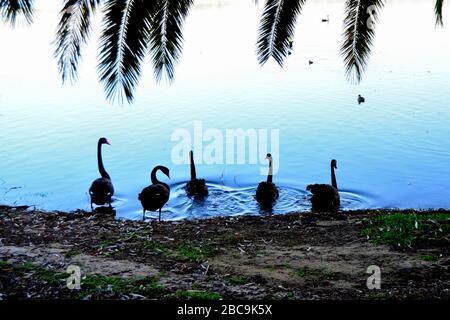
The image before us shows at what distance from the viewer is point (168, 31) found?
4.32 meters

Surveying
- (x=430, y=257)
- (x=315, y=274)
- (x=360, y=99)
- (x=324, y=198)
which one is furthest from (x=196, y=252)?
(x=360, y=99)

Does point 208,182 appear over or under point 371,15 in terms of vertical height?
under

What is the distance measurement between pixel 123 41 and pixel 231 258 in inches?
143

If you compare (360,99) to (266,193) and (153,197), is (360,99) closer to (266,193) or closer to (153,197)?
(266,193)

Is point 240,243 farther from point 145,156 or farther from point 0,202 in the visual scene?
point 145,156

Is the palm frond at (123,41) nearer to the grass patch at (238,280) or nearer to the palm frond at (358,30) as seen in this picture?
the palm frond at (358,30)

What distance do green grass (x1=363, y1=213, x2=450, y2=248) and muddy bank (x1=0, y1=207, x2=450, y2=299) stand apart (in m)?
0.01

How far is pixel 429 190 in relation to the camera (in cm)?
1265

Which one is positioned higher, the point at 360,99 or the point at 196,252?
the point at 360,99

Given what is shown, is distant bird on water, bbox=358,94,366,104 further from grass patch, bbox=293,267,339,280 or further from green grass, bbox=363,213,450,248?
grass patch, bbox=293,267,339,280

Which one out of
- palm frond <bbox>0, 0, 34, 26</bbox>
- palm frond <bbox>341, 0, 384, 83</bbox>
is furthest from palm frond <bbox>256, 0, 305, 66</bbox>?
palm frond <bbox>0, 0, 34, 26</bbox>

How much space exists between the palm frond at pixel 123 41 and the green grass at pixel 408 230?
4.46 metres
